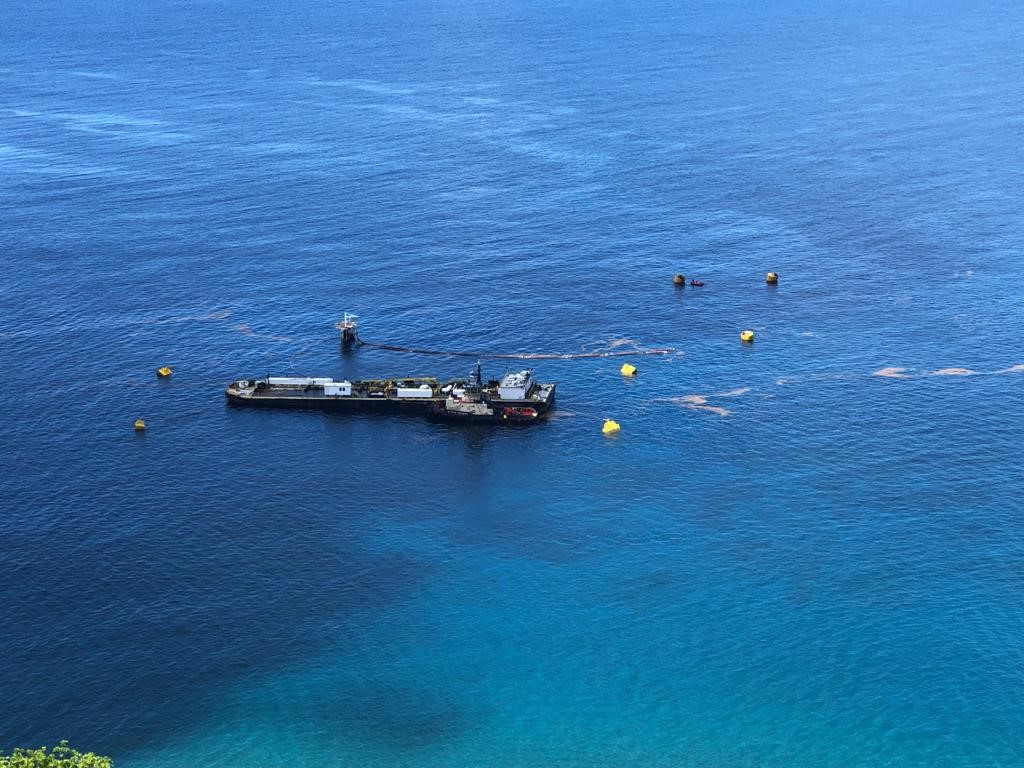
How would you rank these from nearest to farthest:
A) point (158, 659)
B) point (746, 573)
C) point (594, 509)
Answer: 1. point (158, 659)
2. point (746, 573)
3. point (594, 509)

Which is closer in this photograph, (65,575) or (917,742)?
(917,742)

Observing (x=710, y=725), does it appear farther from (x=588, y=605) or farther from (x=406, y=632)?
(x=406, y=632)

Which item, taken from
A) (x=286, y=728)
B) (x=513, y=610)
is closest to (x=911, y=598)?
(x=513, y=610)

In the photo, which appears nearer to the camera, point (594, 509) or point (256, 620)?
point (256, 620)

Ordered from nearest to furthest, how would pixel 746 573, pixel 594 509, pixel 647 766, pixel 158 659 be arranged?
1. pixel 647 766
2. pixel 158 659
3. pixel 746 573
4. pixel 594 509

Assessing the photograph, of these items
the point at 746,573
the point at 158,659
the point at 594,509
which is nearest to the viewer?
the point at 158,659

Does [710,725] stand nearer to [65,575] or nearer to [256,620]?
[256,620]

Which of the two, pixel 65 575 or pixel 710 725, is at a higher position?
pixel 65 575

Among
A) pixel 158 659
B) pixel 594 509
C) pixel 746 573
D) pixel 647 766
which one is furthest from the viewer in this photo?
pixel 594 509

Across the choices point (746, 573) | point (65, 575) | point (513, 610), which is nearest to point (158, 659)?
point (65, 575)
